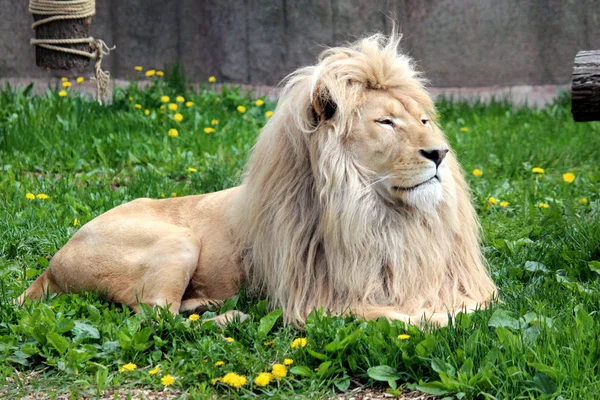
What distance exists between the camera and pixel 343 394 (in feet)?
10.2

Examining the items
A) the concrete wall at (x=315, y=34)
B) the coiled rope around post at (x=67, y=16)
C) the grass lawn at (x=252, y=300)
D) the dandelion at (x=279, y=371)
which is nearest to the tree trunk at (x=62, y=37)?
the coiled rope around post at (x=67, y=16)

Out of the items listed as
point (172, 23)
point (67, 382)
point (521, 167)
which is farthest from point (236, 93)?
point (67, 382)

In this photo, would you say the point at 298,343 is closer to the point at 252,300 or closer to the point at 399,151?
the point at 252,300

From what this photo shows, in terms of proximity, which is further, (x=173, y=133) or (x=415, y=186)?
(x=173, y=133)

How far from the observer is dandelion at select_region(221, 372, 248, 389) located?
3094mm

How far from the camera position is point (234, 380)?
310 centimetres

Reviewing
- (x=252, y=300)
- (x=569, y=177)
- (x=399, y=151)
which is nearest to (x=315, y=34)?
(x=569, y=177)

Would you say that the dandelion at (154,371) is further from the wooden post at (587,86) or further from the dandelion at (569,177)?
the dandelion at (569,177)

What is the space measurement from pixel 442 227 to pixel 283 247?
664 millimetres

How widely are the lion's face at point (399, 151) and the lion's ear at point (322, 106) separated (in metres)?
0.11

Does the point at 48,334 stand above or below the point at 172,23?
below

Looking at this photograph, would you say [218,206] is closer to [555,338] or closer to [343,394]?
[343,394]

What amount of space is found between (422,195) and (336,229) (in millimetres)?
367

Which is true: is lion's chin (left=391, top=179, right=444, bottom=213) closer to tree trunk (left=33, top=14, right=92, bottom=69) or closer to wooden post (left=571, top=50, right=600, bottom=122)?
wooden post (left=571, top=50, right=600, bottom=122)
